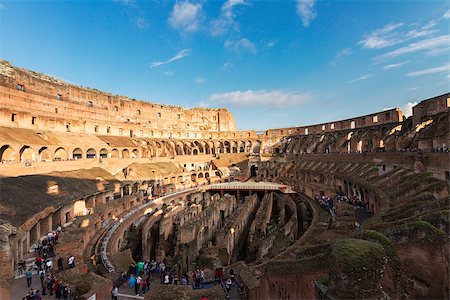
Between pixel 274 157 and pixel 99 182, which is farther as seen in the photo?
pixel 274 157

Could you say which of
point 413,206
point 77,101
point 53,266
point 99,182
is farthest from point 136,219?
point 77,101

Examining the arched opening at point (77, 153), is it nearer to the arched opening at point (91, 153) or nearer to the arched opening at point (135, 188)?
the arched opening at point (91, 153)

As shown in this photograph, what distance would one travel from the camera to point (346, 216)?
12.5 metres

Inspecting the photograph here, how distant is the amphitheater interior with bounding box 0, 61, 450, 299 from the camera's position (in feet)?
17.7

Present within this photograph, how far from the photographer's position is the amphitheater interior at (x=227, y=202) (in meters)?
5.40

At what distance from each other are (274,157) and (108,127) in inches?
1107

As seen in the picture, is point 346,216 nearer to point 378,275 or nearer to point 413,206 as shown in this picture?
point 413,206

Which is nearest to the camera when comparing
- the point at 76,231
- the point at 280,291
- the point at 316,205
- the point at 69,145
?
the point at 280,291

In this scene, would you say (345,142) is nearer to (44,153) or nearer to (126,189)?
(126,189)

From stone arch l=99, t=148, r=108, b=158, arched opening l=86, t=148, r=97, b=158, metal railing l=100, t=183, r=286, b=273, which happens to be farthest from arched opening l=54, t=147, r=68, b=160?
metal railing l=100, t=183, r=286, b=273

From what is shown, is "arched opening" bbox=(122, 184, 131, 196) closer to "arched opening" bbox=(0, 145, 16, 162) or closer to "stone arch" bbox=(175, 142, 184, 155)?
"arched opening" bbox=(0, 145, 16, 162)

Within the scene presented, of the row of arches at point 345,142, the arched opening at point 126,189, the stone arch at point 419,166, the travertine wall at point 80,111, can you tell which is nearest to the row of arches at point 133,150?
the travertine wall at point 80,111

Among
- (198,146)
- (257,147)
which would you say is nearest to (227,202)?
(198,146)

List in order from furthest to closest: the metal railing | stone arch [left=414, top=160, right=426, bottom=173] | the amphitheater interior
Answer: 1. stone arch [left=414, top=160, right=426, bottom=173]
2. the metal railing
3. the amphitheater interior
